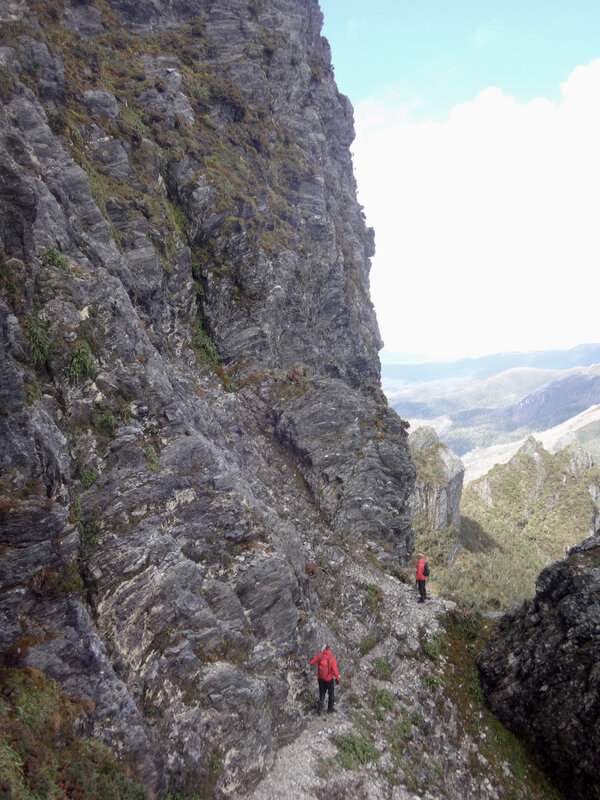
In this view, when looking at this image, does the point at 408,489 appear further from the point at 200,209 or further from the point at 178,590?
the point at 200,209

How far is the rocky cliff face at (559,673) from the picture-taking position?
52.6 feet

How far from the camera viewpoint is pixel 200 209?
31.5 meters

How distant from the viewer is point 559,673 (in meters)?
17.3

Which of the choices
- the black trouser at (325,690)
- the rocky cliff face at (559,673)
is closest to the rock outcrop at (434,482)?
the rocky cliff face at (559,673)

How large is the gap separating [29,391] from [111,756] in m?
11.0

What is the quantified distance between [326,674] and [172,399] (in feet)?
43.6

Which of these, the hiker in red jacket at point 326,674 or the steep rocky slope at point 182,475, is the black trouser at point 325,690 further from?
the steep rocky slope at point 182,475

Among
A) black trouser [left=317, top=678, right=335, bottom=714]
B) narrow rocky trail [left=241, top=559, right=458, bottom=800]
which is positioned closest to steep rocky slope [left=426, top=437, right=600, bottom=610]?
narrow rocky trail [left=241, top=559, right=458, bottom=800]

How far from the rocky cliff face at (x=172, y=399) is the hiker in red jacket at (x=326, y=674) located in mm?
1050

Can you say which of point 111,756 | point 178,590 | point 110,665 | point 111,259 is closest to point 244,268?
point 111,259

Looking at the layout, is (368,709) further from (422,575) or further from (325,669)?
(422,575)

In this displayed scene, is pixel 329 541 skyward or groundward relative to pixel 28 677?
groundward

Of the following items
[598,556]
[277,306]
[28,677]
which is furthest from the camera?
[277,306]

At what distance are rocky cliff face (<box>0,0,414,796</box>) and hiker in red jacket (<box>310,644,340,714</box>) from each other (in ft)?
3.44
